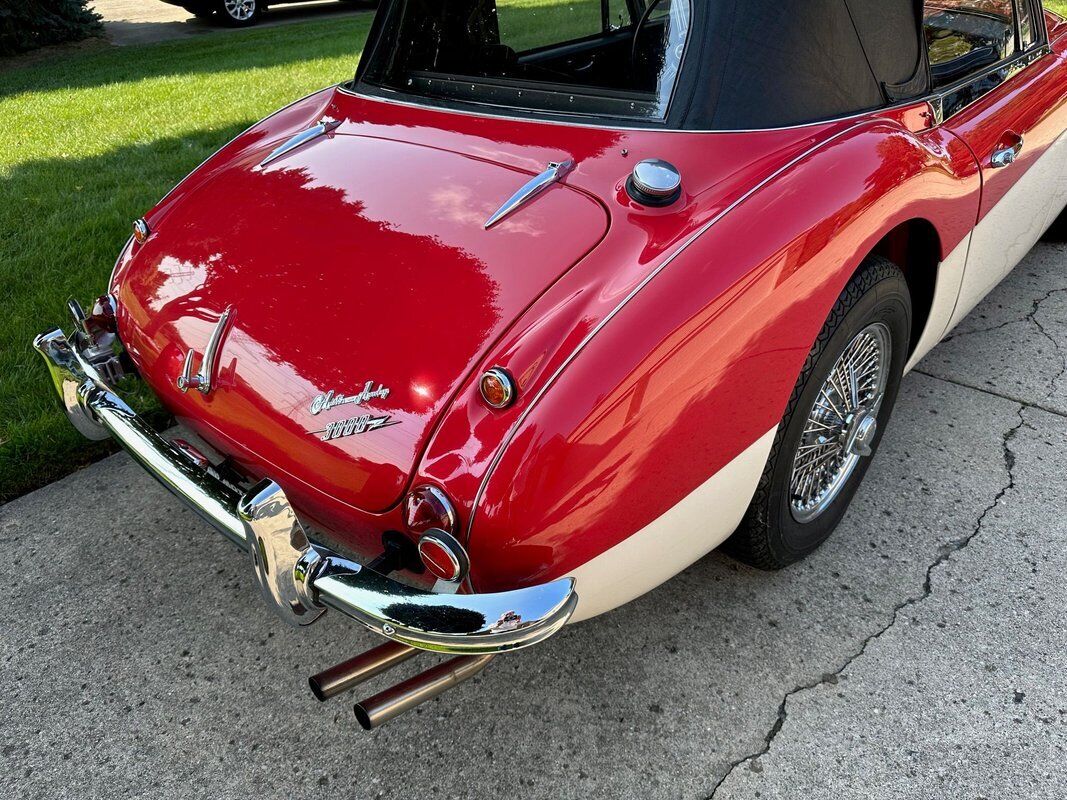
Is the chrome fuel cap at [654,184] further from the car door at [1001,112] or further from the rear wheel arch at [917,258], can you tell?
the car door at [1001,112]

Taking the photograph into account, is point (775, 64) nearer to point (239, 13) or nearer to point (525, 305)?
point (525, 305)

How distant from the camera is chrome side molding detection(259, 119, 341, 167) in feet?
8.02

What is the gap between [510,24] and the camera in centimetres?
277

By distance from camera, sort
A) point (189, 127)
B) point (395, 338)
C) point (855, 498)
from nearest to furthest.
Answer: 1. point (395, 338)
2. point (855, 498)
3. point (189, 127)

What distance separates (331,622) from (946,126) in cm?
218

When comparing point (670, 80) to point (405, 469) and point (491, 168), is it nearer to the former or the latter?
point (491, 168)

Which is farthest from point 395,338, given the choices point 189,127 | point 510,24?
point 189,127

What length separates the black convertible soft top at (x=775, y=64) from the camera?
6.51 ft

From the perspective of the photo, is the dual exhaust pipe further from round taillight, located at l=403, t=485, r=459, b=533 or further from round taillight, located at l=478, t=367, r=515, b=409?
round taillight, located at l=478, t=367, r=515, b=409

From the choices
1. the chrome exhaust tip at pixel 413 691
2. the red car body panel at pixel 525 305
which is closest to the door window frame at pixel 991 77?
the red car body panel at pixel 525 305

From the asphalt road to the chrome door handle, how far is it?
0.92 m

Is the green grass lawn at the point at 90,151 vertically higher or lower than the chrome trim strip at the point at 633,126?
lower

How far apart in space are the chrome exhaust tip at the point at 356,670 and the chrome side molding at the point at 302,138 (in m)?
1.48

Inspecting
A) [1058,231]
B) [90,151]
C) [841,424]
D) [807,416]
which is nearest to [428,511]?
[807,416]
